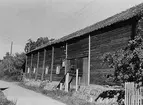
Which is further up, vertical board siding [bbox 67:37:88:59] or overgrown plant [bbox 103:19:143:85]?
vertical board siding [bbox 67:37:88:59]

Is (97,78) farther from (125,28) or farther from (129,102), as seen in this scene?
(129,102)

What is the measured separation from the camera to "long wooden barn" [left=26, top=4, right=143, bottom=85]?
13.1 meters

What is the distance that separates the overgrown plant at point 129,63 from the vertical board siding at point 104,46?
7.67ft

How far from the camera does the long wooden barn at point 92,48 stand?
13.1 meters

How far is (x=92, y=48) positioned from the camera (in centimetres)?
1593

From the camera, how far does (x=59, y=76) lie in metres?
21.2

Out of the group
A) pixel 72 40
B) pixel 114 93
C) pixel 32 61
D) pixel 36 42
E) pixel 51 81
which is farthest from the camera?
pixel 36 42

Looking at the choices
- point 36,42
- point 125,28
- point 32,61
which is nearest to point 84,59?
point 125,28

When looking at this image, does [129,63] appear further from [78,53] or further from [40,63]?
[40,63]

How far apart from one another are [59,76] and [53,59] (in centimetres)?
267

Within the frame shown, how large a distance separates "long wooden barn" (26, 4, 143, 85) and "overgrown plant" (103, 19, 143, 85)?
5.33ft

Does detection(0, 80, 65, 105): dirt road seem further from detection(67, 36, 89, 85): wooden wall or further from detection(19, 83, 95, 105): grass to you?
detection(67, 36, 89, 85): wooden wall

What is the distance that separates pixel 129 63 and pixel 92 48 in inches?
250

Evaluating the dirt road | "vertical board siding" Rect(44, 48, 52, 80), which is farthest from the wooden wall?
"vertical board siding" Rect(44, 48, 52, 80)
